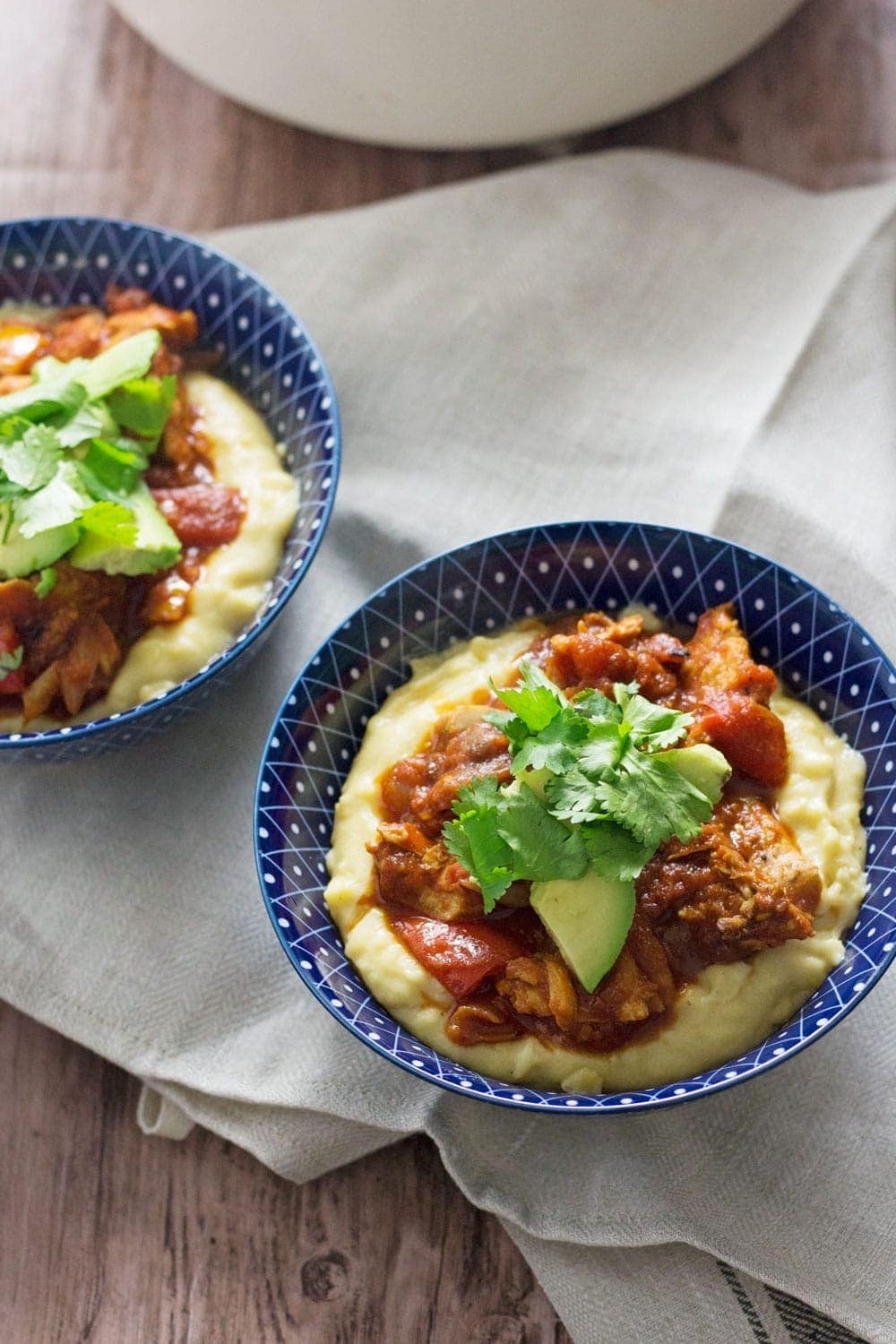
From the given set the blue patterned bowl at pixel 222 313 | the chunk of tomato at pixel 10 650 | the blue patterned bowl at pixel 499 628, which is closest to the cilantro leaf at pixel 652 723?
the blue patterned bowl at pixel 499 628

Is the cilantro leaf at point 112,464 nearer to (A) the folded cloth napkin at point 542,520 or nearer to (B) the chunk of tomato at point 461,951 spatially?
(A) the folded cloth napkin at point 542,520

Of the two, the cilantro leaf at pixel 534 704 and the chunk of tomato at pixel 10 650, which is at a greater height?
the cilantro leaf at pixel 534 704

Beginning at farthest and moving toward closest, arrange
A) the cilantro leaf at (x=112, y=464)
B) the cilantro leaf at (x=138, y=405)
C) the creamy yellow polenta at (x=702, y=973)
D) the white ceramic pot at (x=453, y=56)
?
the white ceramic pot at (x=453, y=56) < the cilantro leaf at (x=138, y=405) < the cilantro leaf at (x=112, y=464) < the creamy yellow polenta at (x=702, y=973)

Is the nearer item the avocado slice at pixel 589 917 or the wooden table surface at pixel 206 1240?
the avocado slice at pixel 589 917

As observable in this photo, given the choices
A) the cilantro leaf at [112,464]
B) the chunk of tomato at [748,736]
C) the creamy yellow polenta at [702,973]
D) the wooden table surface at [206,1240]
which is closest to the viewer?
the creamy yellow polenta at [702,973]

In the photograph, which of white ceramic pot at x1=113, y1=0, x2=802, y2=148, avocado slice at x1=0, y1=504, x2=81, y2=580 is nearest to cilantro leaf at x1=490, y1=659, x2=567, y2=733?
avocado slice at x1=0, y1=504, x2=81, y2=580

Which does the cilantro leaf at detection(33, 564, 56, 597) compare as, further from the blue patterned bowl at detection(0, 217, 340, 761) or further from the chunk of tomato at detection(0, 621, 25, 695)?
the blue patterned bowl at detection(0, 217, 340, 761)
